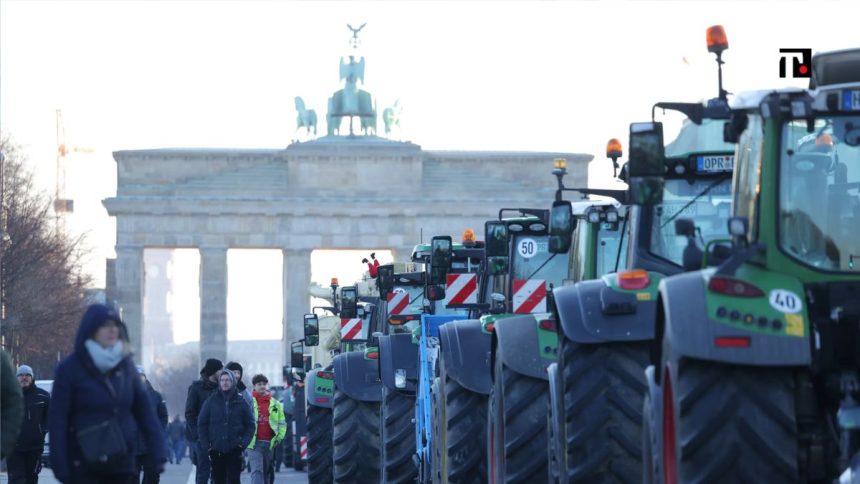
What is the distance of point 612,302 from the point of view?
1131cm

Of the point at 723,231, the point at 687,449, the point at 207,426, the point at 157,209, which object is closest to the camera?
the point at 687,449

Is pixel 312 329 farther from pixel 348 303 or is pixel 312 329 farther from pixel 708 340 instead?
pixel 708 340

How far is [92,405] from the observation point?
10859mm

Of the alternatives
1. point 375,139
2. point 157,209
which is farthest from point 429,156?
point 157,209

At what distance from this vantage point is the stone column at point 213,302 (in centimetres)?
10062

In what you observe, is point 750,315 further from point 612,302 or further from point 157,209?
point 157,209

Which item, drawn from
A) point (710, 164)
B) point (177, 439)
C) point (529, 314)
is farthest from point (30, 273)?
point (710, 164)

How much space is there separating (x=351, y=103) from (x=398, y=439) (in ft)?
281

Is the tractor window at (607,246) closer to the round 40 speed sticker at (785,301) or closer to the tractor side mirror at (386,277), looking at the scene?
the round 40 speed sticker at (785,301)

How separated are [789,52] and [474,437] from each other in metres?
3.23

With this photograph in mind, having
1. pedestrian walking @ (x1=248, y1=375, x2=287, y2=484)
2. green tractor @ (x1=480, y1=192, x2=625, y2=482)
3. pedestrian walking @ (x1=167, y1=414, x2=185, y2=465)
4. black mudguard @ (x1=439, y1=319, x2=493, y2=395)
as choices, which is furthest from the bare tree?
black mudguard @ (x1=439, y1=319, x2=493, y2=395)

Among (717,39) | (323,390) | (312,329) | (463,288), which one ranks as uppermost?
(717,39)

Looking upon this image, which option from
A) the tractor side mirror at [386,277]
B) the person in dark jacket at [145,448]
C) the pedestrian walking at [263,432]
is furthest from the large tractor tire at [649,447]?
the pedestrian walking at [263,432]

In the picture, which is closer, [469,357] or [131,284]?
[469,357]
